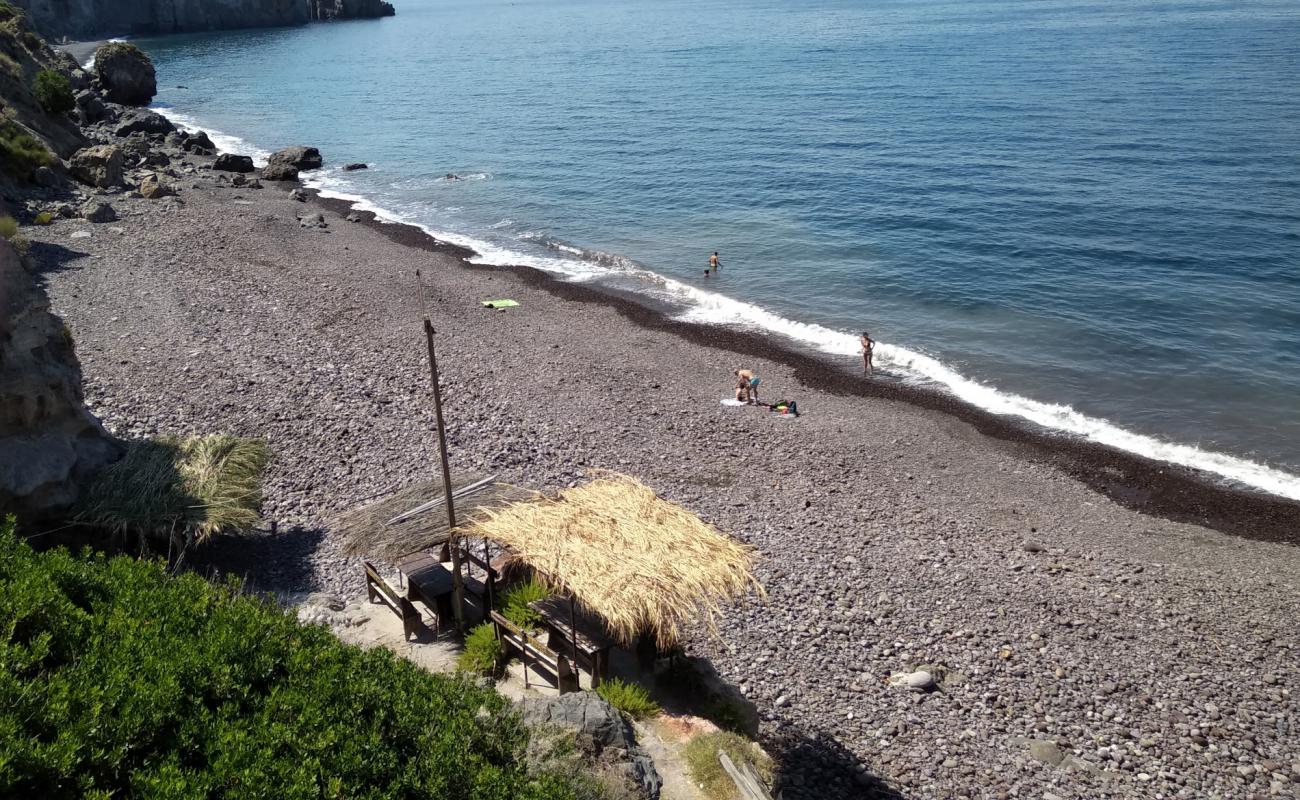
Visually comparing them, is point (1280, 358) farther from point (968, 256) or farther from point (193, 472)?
point (193, 472)

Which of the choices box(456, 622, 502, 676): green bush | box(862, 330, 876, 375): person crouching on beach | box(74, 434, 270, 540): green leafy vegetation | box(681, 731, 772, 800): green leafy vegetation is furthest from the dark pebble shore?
box(456, 622, 502, 676): green bush

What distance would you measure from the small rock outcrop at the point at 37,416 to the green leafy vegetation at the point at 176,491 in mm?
461

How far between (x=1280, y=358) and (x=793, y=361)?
52.4 feet

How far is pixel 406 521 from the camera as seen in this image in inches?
579

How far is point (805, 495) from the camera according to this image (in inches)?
824

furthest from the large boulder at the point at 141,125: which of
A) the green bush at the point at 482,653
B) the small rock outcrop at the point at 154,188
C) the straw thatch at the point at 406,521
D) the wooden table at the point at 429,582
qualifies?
the green bush at the point at 482,653

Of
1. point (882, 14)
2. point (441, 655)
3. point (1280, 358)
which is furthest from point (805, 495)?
point (882, 14)

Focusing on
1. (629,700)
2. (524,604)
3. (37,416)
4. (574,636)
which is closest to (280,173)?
(37,416)

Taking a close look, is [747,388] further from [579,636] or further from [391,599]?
[579,636]

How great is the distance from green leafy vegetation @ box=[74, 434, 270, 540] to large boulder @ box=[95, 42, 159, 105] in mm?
75076

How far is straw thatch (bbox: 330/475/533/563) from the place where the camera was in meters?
14.4

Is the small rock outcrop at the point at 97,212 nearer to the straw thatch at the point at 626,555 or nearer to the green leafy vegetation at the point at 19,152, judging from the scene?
the green leafy vegetation at the point at 19,152

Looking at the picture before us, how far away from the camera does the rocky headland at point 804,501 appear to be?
529 inches

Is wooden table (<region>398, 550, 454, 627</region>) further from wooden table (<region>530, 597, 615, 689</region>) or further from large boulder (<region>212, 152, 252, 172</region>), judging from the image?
large boulder (<region>212, 152, 252, 172</region>)
